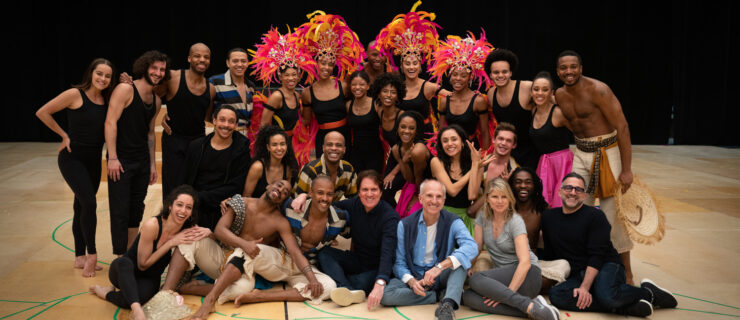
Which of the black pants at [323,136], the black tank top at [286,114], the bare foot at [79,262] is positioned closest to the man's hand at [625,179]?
the black pants at [323,136]

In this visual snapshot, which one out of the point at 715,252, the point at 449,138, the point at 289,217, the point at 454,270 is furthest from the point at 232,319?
the point at 715,252

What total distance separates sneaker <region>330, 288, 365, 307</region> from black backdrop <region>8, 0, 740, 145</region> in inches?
286

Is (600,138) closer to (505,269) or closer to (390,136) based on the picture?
(505,269)

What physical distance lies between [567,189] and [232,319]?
1.90 m

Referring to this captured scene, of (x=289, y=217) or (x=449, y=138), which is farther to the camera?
(x=449, y=138)

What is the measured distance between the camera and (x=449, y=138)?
3771 millimetres

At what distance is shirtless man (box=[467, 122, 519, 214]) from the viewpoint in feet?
12.2

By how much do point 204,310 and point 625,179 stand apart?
2485 mm

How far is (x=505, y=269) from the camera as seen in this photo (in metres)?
3.19

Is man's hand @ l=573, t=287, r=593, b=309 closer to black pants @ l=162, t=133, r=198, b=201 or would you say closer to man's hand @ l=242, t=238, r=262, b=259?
man's hand @ l=242, t=238, r=262, b=259

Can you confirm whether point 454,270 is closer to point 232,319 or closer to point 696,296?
point 232,319

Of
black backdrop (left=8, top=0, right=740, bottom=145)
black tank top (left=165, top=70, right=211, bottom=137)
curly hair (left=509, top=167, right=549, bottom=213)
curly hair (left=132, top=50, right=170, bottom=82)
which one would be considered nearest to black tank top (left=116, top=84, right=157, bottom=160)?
curly hair (left=132, top=50, right=170, bottom=82)

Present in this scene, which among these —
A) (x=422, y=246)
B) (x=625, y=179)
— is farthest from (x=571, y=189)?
(x=422, y=246)

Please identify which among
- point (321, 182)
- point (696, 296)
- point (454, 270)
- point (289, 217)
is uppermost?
point (321, 182)
